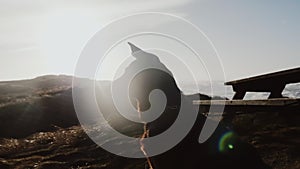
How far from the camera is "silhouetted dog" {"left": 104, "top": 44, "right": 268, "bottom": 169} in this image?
2.37 m

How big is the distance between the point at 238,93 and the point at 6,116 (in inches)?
1180

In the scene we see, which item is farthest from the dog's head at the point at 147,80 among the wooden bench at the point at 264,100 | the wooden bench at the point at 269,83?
the wooden bench at the point at 269,83

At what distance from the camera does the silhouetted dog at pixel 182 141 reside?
2.37 metres

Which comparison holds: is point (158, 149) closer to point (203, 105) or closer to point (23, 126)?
point (203, 105)

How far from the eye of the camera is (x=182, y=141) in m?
2.47

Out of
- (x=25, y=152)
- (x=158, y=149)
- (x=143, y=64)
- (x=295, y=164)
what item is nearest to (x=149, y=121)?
(x=158, y=149)

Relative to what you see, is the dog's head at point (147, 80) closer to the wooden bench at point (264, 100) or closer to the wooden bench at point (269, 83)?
the wooden bench at point (264, 100)

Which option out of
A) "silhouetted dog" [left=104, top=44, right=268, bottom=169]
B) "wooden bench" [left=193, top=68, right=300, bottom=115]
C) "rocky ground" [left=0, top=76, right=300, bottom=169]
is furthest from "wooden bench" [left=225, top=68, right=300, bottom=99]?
"silhouetted dog" [left=104, top=44, right=268, bottom=169]

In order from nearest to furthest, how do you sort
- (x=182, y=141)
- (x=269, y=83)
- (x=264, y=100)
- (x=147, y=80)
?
(x=182, y=141)
(x=147, y=80)
(x=264, y=100)
(x=269, y=83)

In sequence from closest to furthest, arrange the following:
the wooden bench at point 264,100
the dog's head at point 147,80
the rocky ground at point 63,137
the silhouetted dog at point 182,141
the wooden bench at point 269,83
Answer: the silhouetted dog at point 182,141 → the dog's head at point 147,80 → the rocky ground at point 63,137 → the wooden bench at point 264,100 → the wooden bench at point 269,83

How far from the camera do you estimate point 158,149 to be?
98.5 inches

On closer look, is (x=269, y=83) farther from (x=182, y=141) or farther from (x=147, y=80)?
(x=182, y=141)

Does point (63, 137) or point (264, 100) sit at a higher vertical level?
point (264, 100)

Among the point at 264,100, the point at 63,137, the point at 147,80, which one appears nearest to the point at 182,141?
the point at 147,80
